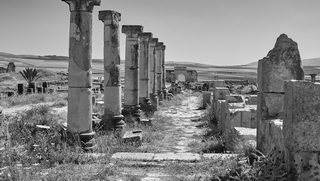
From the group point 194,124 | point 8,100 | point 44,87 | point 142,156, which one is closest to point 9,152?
point 142,156

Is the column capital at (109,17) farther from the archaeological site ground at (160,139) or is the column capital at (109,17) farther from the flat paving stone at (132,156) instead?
the flat paving stone at (132,156)

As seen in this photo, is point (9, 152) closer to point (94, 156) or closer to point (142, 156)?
point (94, 156)

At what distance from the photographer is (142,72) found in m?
16.3

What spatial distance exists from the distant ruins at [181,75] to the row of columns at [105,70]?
114ft

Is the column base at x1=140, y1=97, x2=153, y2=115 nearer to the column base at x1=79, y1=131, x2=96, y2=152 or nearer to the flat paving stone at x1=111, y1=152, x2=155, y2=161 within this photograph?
the column base at x1=79, y1=131, x2=96, y2=152

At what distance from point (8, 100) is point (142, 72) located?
7393 millimetres

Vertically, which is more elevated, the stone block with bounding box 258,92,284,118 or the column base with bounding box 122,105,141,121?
the stone block with bounding box 258,92,284,118

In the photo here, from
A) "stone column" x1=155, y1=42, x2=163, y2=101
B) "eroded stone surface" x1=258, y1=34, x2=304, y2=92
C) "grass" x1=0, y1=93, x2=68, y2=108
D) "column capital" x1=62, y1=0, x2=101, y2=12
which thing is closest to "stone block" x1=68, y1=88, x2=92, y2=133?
"column capital" x1=62, y1=0, x2=101, y2=12

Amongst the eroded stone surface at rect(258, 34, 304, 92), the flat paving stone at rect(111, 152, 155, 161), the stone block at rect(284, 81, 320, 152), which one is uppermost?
the eroded stone surface at rect(258, 34, 304, 92)

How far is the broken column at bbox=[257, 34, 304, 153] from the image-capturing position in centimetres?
518

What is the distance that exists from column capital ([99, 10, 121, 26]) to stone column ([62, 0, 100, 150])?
219cm

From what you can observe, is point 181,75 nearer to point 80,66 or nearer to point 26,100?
point 26,100

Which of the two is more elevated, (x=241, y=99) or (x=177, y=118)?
(x=241, y=99)

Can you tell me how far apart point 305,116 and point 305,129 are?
0.53 ft
